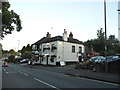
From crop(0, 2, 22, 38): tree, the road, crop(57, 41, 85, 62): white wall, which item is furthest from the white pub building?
crop(0, 2, 22, 38): tree

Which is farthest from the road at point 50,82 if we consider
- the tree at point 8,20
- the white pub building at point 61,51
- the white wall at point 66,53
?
the white wall at point 66,53

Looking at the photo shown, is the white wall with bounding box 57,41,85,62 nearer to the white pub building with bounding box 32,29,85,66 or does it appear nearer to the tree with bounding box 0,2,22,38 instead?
the white pub building with bounding box 32,29,85,66

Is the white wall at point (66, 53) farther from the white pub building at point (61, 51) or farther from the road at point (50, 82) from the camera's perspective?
the road at point (50, 82)

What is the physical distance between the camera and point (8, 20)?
49.3 ft

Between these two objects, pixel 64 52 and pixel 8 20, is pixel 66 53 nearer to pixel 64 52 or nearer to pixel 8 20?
pixel 64 52

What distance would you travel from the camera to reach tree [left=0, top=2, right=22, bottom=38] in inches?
588

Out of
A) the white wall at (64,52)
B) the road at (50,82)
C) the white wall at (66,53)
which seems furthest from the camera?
the white wall at (66,53)

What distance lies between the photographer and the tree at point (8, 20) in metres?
14.9

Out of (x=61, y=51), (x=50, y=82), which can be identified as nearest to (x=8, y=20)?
(x=50, y=82)

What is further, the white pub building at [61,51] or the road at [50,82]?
the white pub building at [61,51]

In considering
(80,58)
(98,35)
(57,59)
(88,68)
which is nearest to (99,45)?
(98,35)

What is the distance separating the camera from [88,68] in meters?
35.0

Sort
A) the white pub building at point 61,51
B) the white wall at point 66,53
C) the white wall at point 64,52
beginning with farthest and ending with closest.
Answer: the white wall at point 66,53
the white pub building at point 61,51
the white wall at point 64,52

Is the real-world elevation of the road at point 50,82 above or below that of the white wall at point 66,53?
below
